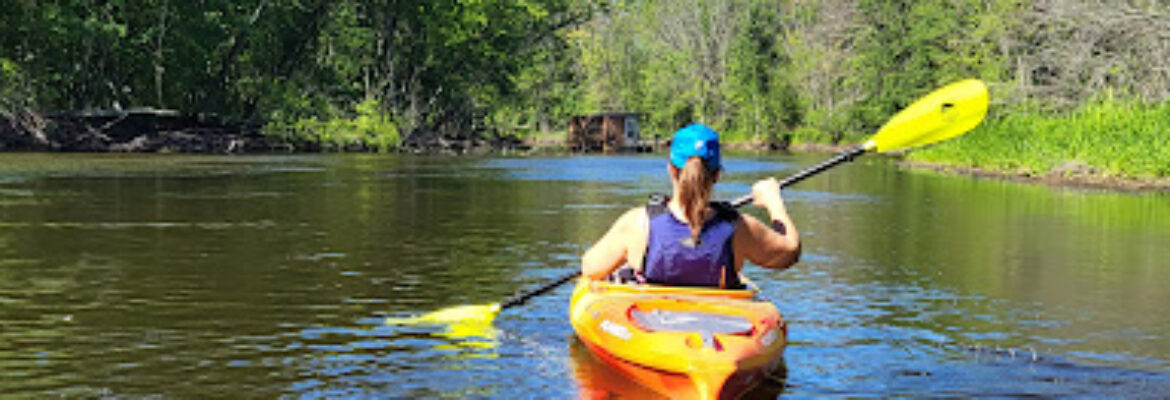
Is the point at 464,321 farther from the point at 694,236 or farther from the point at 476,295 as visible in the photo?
the point at 694,236

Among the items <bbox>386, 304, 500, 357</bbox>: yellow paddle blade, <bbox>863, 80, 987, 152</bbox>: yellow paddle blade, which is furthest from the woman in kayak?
<bbox>863, 80, 987, 152</bbox>: yellow paddle blade

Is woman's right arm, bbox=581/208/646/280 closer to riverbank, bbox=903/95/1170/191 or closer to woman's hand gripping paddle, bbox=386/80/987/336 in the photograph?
woman's hand gripping paddle, bbox=386/80/987/336

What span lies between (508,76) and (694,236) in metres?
59.7

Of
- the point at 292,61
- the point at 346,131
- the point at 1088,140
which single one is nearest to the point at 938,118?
the point at 1088,140

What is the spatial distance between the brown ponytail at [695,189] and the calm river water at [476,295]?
3.18 feet

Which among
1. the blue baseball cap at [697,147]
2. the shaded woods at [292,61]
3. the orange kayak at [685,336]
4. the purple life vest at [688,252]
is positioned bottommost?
the orange kayak at [685,336]

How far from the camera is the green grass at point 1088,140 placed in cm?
2506

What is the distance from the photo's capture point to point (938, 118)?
988 cm

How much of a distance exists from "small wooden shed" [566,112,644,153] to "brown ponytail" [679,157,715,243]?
59.7 metres

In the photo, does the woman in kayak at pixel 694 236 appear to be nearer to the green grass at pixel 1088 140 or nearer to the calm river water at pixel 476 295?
the calm river water at pixel 476 295

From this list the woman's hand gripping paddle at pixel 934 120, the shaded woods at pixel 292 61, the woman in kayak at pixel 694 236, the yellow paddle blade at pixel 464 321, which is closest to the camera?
the woman in kayak at pixel 694 236

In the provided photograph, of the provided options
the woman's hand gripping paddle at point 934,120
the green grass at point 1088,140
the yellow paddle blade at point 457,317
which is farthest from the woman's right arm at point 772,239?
the green grass at point 1088,140

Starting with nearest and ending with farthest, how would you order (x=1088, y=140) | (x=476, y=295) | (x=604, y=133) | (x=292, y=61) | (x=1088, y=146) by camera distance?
(x=476, y=295), (x=1088, y=146), (x=1088, y=140), (x=292, y=61), (x=604, y=133)

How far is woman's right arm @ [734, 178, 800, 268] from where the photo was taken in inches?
257
